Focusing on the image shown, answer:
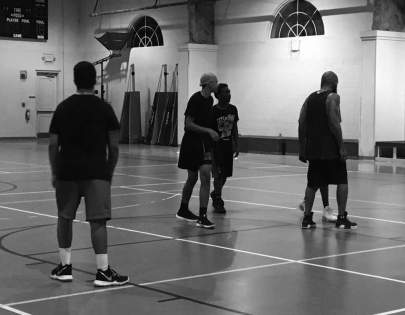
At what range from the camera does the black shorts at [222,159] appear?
1195cm

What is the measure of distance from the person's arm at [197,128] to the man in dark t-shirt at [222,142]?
149cm

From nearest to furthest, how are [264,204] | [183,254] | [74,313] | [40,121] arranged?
[74,313]
[183,254]
[264,204]
[40,121]

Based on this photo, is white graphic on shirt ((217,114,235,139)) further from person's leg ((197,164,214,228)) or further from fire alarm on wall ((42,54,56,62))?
fire alarm on wall ((42,54,56,62))

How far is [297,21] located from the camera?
2659 centimetres

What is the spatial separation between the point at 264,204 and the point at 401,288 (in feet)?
19.9

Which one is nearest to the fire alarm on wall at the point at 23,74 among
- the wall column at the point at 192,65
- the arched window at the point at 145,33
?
the arched window at the point at 145,33

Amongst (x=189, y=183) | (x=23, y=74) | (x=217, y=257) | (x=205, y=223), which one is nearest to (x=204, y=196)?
(x=205, y=223)

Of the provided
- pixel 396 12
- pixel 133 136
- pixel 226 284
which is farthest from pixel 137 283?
pixel 133 136

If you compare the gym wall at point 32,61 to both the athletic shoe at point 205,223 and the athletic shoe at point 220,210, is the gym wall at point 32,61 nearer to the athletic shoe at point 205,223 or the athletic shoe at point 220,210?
the athletic shoe at point 220,210

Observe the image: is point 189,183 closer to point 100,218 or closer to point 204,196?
point 204,196

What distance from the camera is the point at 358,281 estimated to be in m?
7.25

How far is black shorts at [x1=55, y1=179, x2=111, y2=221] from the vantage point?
691 centimetres

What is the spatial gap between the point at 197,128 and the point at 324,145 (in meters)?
1.61

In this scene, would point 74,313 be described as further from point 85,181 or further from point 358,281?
point 358,281
